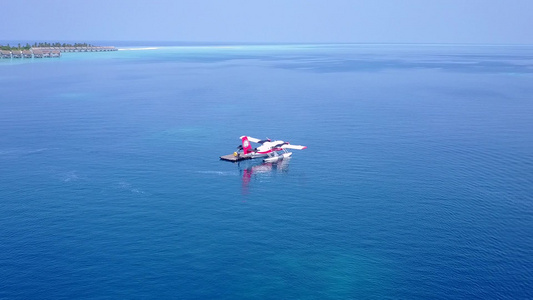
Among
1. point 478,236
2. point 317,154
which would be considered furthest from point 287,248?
point 317,154

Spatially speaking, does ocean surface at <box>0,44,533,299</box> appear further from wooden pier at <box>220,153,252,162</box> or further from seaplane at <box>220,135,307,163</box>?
seaplane at <box>220,135,307,163</box>

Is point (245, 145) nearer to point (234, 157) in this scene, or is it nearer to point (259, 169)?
point (234, 157)

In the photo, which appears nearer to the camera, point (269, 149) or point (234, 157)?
point (234, 157)

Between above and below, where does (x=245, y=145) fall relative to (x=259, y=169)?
above

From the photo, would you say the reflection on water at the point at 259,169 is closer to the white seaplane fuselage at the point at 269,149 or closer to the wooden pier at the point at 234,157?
the wooden pier at the point at 234,157

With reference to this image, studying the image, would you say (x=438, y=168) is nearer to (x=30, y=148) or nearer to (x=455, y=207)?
(x=455, y=207)

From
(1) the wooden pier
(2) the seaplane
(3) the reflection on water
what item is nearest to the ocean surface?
(3) the reflection on water

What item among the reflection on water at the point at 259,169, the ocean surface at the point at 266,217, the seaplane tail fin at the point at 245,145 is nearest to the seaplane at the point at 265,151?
the seaplane tail fin at the point at 245,145

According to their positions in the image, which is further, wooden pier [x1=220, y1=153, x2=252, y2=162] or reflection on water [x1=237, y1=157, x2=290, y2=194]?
wooden pier [x1=220, y1=153, x2=252, y2=162]

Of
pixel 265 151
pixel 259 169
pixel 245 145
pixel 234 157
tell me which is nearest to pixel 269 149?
pixel 265 151
